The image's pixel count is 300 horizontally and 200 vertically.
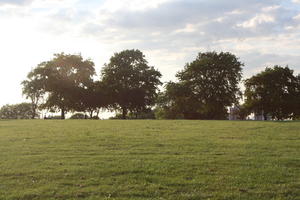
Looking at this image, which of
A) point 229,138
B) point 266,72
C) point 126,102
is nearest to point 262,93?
point 266,72

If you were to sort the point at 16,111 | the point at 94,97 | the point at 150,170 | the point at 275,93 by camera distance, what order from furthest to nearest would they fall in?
the point at 16,111 → the point at 94,97 → the point at 275,93 → the point at 150,170

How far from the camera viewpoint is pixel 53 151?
1967cm

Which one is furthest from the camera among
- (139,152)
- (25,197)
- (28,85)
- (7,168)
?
(28,85)

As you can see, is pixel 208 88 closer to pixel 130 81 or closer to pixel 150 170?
pixel 130 81

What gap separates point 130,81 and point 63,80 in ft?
48.4

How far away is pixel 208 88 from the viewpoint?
83938 mm

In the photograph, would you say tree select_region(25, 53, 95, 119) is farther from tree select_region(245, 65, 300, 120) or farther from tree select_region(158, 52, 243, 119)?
tree select_region(245, 65, 300, 120)

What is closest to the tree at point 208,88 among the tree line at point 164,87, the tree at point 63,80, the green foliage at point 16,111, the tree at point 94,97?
the tree line at point 164,87

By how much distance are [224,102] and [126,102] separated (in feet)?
68.6

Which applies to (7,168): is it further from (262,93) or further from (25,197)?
(262,93)

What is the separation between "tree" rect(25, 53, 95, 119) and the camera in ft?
288

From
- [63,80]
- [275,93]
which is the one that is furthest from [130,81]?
[275,93]

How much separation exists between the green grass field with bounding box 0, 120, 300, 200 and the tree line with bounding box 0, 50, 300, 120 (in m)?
62.0

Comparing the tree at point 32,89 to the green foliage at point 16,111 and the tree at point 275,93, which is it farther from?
the green foliage at point 16,111
